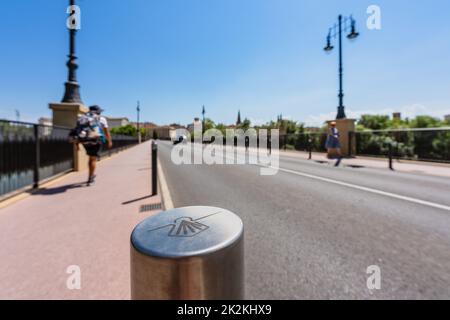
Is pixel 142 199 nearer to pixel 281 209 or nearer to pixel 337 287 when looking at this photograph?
pixel 281 209

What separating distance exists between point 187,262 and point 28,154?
6.42 metres

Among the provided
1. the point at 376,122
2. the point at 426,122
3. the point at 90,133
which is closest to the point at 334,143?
the point at 90,133

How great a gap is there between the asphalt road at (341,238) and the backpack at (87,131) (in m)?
2.54

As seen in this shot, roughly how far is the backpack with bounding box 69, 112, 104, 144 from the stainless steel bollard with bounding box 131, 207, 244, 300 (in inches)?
219

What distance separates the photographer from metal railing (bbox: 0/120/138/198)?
4.55m

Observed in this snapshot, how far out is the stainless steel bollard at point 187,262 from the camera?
87 cm

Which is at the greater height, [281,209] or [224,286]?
[224,286]

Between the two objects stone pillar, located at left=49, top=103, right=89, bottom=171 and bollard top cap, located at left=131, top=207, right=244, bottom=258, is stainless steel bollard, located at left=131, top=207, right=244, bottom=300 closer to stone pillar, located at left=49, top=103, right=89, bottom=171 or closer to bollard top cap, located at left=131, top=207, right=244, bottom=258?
bollard top cap, located at left=131, top=207, right=244, bottom=258

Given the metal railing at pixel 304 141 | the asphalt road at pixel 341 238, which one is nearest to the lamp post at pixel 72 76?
the asphalt road at pixel 341 238

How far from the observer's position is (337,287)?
195cm

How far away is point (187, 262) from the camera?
858mm

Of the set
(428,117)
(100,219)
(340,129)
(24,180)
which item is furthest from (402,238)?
(428,117)

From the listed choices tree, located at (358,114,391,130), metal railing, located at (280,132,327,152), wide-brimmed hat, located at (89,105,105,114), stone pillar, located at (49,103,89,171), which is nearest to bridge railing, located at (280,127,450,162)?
metal railing, located at (280,132,327,152)
